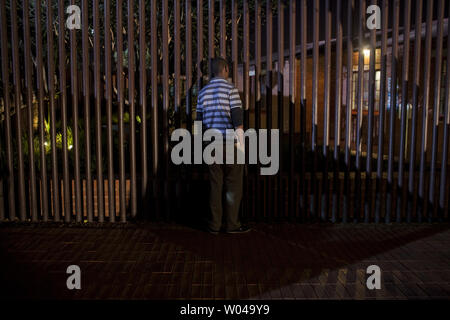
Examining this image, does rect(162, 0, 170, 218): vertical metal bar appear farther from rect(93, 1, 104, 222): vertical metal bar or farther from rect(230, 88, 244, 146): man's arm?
rect(230, 88, 244, 146): man's arm

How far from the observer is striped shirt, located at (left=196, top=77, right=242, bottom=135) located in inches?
182

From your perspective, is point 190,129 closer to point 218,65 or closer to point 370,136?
point 218,65

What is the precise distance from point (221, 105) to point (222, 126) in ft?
0.76

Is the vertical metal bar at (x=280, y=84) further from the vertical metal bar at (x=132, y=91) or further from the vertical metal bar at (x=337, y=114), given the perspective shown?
the vertical metal bar at (x=132, y=91)

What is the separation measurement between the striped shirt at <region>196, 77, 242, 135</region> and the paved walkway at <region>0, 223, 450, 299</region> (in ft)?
4.25

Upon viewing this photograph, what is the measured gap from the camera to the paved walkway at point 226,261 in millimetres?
3359

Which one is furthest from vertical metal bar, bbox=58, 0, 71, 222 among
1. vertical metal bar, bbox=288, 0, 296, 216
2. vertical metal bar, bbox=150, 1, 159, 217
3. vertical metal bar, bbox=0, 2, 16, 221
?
vertical metal bar, bbox=288, 0, 296, 216

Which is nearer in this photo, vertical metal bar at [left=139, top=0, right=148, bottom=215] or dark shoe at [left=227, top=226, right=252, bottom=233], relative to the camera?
dark shoe at [left=227, top=226, right=252, bottom=233]

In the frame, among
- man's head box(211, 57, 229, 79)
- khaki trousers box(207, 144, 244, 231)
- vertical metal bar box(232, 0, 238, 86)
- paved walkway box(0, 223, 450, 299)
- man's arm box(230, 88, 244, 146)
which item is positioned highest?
vertical metal bar box(232, 0, 238, 86)

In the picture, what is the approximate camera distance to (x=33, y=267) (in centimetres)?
384

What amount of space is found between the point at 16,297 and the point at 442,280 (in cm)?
346

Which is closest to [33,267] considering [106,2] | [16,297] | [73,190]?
[16,297]

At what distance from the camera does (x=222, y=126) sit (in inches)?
184

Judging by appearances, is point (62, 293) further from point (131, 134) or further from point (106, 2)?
point (106, 2)
